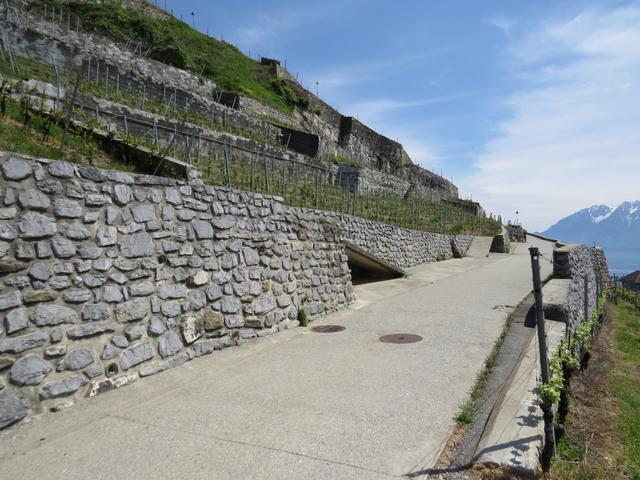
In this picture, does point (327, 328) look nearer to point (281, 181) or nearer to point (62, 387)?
point (62, 387)

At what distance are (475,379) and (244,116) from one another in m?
20.0

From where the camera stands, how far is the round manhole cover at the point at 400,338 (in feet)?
22.2

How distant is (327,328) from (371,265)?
5.94 m

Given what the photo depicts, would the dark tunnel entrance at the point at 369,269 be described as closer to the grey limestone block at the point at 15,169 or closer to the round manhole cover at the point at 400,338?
the round manhole cover at the point at 400,338

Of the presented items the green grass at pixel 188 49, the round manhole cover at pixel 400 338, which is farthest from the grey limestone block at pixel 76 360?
the green grass at pixel 188 49

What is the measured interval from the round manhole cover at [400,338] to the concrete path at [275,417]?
0.73ft

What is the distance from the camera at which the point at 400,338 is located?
693 centimetres

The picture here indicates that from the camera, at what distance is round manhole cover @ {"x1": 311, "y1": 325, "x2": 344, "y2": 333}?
24.8 ft

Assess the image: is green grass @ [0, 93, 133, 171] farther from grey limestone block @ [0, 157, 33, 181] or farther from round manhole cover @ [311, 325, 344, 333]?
round manhole cover @ [311, 325, 344, 333]

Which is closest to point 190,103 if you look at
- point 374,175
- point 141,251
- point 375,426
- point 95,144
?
point 374,175

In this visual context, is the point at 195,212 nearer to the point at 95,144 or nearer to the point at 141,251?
the point at 141,251

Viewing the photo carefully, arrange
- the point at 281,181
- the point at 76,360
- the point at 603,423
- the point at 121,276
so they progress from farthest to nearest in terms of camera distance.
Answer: the point at 281,181, the point at 603,423, the point at 121,276, the point at 76,360

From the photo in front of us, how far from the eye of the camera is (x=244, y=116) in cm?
2241

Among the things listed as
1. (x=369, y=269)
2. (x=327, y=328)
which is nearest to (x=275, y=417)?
(x=327, y=328)
